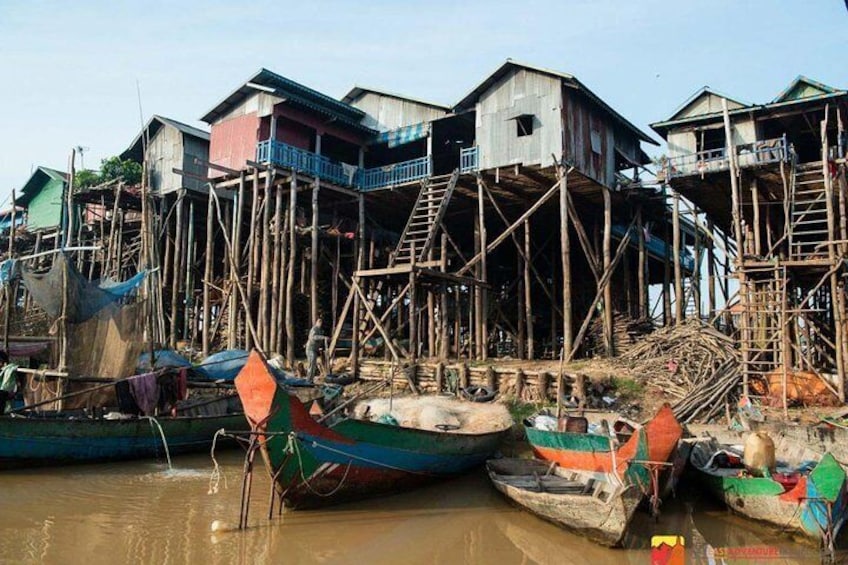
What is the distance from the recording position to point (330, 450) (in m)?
8.78

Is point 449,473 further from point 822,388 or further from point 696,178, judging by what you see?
point 696,178

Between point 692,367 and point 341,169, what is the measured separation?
487 inches

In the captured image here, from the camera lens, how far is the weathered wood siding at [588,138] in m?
18.3

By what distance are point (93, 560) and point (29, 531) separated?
1.45m

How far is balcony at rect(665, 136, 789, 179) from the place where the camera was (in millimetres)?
16781

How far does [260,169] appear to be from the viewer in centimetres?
2002

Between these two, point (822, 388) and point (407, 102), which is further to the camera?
point (407, 102)

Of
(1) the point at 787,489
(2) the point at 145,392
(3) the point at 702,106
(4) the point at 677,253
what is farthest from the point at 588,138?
(2) the point at 145,392

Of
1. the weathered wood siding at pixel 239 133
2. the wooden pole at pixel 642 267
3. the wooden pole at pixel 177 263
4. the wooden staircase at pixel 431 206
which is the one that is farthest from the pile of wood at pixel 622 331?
the wooden pole at pixel 177 263

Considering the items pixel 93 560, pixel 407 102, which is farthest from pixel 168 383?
pixel 407 102

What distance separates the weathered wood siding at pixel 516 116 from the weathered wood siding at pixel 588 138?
34cm

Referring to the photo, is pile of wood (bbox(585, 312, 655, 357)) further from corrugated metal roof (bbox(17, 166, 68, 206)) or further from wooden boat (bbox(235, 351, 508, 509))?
corrugated metal roof (bbox(17, 166, 68, 206))

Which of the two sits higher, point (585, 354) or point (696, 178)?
point (696, 178)

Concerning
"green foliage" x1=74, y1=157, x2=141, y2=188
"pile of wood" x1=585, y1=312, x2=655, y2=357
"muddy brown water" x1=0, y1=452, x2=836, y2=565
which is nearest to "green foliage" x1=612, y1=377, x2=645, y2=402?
"muddy brown water" x1=0, y1=452, x2=836, y2=565
